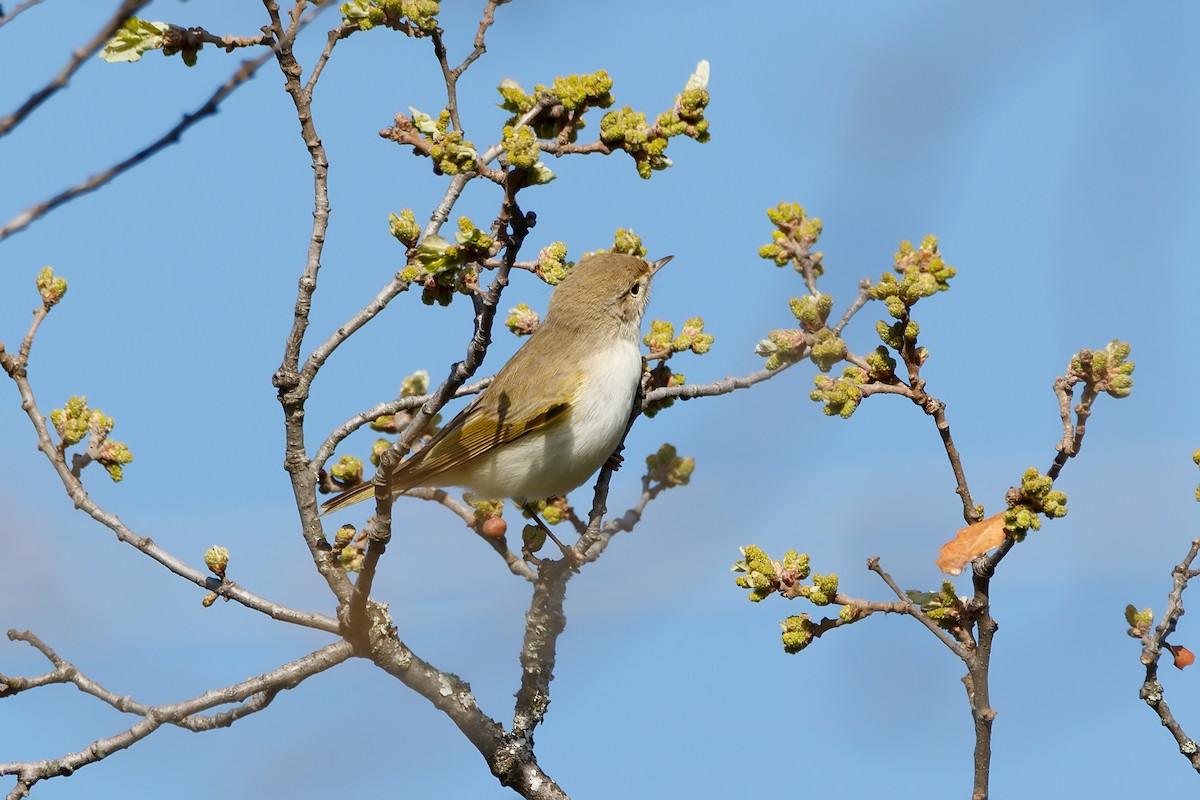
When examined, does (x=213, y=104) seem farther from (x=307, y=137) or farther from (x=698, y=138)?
(x=698, y=138)

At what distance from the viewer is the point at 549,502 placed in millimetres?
5027

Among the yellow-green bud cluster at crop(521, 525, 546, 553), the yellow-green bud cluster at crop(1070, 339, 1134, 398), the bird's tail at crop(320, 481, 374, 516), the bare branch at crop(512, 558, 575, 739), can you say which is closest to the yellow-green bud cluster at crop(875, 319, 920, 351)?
the yellow-green bud cluster at crop(1070, 339, 1134, 398)

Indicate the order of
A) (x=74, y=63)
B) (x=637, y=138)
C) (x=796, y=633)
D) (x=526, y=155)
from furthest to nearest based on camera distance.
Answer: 1. (x=637, y=138)
2. (x=796, y=633)
3. (x=526, y=155)
4. (x=74, y=63)

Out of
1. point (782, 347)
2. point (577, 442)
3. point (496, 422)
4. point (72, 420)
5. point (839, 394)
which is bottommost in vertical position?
point (839, 394)

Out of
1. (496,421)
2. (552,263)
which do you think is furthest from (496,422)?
(552,263)

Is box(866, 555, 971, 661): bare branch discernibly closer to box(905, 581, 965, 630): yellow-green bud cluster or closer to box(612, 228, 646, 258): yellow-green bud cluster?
box(905, 581, 965, 630): yellow-green bud cluster

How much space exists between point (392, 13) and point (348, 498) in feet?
7.42

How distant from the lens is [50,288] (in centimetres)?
373

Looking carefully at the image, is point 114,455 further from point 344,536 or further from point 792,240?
point 792,240

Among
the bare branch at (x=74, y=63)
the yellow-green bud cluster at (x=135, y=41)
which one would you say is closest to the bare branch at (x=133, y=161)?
the bare branch at (x=74, y=63)

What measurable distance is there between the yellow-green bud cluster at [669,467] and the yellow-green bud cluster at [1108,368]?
1817mm

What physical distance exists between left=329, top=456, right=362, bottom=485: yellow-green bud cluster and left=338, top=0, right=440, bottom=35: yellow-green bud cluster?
1837 mm

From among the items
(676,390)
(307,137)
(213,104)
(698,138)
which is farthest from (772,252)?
(213,104)

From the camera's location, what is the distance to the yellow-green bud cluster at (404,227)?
11.2 feet
